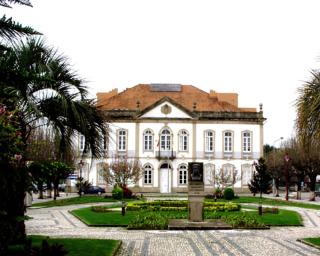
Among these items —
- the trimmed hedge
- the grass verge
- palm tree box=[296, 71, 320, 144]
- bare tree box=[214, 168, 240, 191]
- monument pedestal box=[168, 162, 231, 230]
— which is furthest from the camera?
bare tree box=[214, 168, 240, 191]

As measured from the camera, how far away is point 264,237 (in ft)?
54.6

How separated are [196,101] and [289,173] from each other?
1193 cm

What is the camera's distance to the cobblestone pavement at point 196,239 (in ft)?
44.3

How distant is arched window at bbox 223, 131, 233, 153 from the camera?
50.8m

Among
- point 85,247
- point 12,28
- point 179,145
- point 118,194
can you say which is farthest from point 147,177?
point 12,28

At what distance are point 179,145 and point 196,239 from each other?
34656 mm

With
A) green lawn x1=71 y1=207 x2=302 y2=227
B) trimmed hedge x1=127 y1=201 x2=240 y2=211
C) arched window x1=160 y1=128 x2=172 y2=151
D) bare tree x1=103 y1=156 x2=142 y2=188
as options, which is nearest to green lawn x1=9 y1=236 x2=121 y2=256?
green lawn x1=71 y1=207 x2=302 y2=227

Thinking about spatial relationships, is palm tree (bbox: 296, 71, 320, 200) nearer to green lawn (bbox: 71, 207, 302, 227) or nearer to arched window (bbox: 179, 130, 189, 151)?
green lawn (bbox: 71, 207, 302, 227)

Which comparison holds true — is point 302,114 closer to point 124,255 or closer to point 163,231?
point 124,255

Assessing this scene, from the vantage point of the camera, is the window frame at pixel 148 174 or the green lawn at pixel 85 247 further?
the window frame at pixel 148 174

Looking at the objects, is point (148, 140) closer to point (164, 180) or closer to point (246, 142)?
point (164, 180)

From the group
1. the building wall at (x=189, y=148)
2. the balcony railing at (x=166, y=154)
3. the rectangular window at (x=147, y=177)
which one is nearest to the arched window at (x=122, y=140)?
the building wall at (x=189, y=148)

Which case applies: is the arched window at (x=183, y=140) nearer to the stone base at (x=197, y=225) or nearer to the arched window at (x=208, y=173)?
the arched window at (x=208, y=173)

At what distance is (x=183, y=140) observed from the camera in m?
50.6
